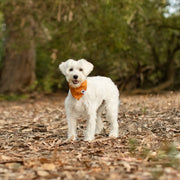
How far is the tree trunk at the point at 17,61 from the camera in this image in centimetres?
1109

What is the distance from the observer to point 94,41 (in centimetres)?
1119

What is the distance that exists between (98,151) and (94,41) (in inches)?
318

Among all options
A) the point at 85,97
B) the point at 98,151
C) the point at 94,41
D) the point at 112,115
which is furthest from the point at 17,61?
the point at 98,151

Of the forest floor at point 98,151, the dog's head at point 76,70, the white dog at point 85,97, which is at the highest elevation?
the dog's head at point 76,70

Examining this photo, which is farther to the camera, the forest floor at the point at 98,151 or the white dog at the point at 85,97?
the white dog at the point at 85,97

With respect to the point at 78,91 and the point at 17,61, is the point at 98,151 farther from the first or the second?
the point at 17,61

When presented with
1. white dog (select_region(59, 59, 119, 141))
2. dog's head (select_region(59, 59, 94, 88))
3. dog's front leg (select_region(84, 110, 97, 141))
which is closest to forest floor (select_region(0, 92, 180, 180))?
dog's front leg (select_region(84, 110, 97, 141))

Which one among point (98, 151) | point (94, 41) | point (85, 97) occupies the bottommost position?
point (98, 151)

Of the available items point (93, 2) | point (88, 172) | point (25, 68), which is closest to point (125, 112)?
point (88, 172)

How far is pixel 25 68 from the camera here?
11.9 m

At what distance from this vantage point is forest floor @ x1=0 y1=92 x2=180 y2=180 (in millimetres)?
2619

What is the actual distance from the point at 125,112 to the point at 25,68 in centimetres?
639

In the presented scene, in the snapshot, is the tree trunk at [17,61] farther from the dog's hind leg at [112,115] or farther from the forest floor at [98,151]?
the dog's hind leg at [112,115]

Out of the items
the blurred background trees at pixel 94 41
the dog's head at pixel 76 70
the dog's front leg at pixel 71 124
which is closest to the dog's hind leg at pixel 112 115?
the dog's front leg at pixel 71 124
